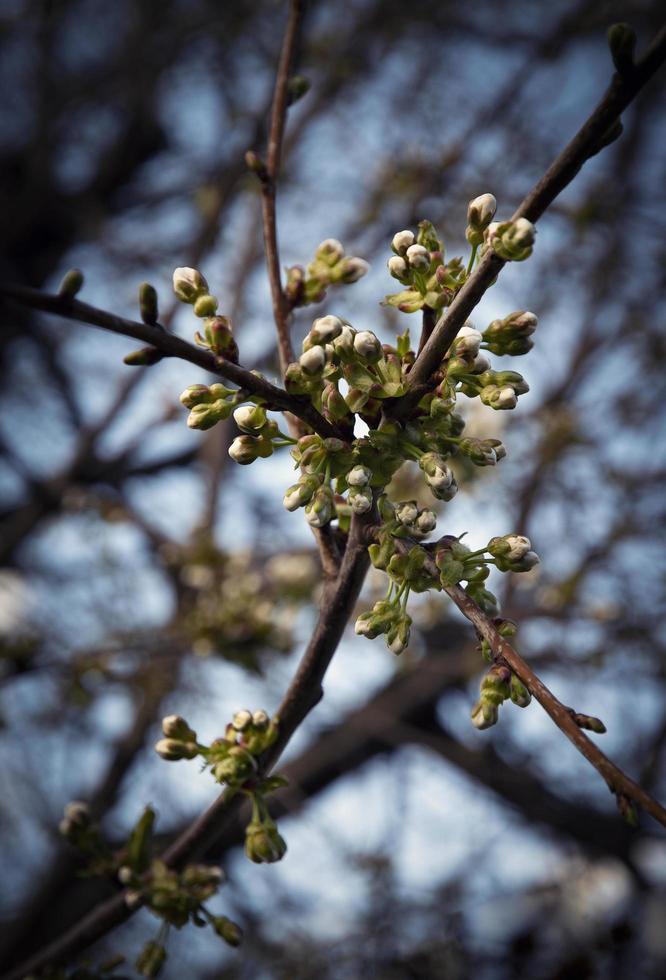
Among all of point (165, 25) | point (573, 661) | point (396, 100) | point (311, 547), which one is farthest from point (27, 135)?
point (573, 661)

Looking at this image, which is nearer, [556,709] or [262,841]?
[556,709]

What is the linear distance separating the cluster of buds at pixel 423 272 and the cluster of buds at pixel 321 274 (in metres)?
0.34

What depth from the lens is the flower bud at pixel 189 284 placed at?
48.6 inches

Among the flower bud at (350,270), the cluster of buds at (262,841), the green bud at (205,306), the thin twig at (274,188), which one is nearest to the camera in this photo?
the green bud at (205,306)

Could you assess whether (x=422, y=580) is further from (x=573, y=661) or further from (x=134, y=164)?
(x=134, y=164)

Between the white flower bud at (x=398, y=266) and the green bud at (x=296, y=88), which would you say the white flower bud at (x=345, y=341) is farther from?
the green bud at (x=296, y=88)

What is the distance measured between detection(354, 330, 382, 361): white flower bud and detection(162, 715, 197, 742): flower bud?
726 millimetres

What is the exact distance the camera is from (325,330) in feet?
3.63

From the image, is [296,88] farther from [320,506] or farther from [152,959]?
[152,959]

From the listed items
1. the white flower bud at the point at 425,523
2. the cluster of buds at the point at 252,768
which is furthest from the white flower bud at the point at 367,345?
the cluster of buds at the point at 252,768

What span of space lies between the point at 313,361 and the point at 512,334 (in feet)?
0.96

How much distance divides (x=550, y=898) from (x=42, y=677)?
3.01m

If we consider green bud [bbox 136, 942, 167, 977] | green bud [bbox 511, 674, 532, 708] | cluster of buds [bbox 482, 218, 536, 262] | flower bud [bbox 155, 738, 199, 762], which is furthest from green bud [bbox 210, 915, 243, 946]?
cluster of buds [bbox 482, 218, 536, 262]

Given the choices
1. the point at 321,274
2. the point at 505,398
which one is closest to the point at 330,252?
the point at 321,274
